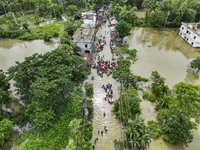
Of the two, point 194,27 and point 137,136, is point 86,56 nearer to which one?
point 137,136

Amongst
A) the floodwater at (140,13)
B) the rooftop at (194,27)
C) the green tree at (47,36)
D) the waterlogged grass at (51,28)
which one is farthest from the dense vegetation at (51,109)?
the floodwater at (140,13)

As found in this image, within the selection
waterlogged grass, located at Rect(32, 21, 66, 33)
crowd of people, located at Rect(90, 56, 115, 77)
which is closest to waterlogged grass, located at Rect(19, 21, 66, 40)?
waterlogged grass, located at Rect(32, 21, 66, 33)

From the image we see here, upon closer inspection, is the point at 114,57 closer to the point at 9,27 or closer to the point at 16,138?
the point at 16,138

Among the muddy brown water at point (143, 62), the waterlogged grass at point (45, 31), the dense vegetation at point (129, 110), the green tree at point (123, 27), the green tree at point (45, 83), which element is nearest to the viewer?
the dense vegetation at point (129, 110)

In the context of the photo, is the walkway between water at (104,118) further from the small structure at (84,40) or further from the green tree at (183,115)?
the green tree at (183,115)

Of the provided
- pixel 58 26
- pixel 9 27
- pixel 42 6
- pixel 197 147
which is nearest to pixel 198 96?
pixel 197 147
